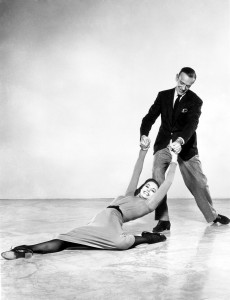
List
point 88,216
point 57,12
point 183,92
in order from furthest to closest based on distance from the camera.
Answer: point 57,12
point 88,216
point 183,92

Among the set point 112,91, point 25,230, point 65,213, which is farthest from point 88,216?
point 112,91

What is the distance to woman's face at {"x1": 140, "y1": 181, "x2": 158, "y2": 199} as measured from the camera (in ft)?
14.1

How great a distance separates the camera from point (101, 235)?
3.77 metres

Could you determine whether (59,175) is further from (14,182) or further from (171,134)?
(171,134)

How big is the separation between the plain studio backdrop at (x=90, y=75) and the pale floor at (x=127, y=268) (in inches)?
61.7

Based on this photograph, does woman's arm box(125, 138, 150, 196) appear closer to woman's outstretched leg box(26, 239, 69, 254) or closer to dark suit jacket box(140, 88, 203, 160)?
dark suit jacket box(140, 88, 203, 160)

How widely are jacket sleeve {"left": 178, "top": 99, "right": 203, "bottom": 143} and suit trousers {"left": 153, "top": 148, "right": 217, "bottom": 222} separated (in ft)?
0.87

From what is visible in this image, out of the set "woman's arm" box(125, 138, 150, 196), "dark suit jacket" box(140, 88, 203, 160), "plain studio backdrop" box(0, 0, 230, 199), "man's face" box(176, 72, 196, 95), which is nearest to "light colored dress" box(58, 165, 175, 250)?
"woman's arm" box(125, 138, 150, 196)

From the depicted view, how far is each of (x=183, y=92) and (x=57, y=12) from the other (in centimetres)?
252

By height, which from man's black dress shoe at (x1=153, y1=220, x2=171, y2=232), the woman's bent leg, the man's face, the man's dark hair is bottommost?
man's black dress shoe at (x1=153, y1=220, x2=171, y2=232)

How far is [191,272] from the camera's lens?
10.9 feet

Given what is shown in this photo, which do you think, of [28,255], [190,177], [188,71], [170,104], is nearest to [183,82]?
[188,71]

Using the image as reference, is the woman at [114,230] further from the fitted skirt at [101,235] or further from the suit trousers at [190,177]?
the suit trousers at [190,177]

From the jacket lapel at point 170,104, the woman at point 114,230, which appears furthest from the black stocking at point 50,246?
the jacket lapel at point 170,104
